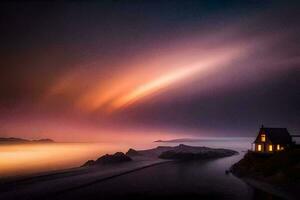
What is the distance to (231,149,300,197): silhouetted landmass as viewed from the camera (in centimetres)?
4534

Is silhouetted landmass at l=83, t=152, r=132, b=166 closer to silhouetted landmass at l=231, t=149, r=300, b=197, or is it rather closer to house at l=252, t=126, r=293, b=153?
silhouetted landmass at l=231, t=149, r=300, b=197

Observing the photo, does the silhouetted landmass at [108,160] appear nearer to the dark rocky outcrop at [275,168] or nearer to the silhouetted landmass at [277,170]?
the silhouetted landmass at [277,170]

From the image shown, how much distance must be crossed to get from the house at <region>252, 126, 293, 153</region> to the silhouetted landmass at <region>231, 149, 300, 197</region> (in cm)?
364

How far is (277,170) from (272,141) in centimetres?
1601

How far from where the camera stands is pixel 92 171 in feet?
228

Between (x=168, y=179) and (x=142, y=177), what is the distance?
18.6 feet

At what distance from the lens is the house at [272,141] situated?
215 ft

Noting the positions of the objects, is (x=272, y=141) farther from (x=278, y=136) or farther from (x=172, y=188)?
(x=172, y=188)

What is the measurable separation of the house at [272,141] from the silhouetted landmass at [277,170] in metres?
3.64

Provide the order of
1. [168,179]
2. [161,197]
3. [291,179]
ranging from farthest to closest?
[168,179] → [291,179] → [161,197]

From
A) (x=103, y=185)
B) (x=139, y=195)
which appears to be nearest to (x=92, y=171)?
(x=103, y=185)

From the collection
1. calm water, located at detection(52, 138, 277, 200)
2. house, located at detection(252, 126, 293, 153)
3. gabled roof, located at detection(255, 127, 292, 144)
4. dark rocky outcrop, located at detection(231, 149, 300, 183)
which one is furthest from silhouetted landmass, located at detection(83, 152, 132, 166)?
gabled roof, located at detection(255, 127, 292, 144)

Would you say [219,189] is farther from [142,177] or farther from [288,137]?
[288,137]

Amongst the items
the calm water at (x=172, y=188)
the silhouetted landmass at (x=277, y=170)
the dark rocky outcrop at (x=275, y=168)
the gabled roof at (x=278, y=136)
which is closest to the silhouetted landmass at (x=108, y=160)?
the calm water at (x=172, y=188)
